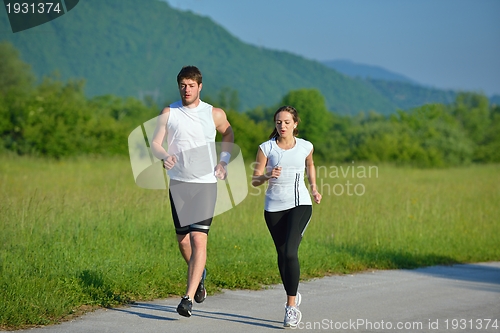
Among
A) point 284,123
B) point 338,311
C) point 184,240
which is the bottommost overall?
point 338,311

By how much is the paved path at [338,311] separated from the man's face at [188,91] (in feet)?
6.55

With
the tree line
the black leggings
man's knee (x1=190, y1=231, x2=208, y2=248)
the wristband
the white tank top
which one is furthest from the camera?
the tree line

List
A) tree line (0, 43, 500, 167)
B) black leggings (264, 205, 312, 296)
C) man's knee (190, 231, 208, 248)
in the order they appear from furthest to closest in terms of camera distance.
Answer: tree line (0, 43, 500, 167)
man's knee (190, 231, 208, 248)
black leggings (264, 205, 312, 296)

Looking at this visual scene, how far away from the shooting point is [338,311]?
7.57m

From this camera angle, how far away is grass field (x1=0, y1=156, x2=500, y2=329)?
765cm

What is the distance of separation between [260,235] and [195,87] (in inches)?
235

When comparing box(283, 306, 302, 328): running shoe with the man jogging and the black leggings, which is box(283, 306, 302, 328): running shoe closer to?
the black leggings

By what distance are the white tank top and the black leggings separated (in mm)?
68

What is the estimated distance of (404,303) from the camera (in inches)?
324

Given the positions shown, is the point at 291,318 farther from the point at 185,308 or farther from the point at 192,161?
the point at 192,161

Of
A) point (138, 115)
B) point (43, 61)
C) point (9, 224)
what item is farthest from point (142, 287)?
point (43, 61)

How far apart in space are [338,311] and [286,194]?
1.49 meters

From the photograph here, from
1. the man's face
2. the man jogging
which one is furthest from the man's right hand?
the man's face

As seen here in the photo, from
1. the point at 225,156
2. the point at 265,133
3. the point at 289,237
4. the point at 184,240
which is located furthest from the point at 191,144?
the point at 265,133
